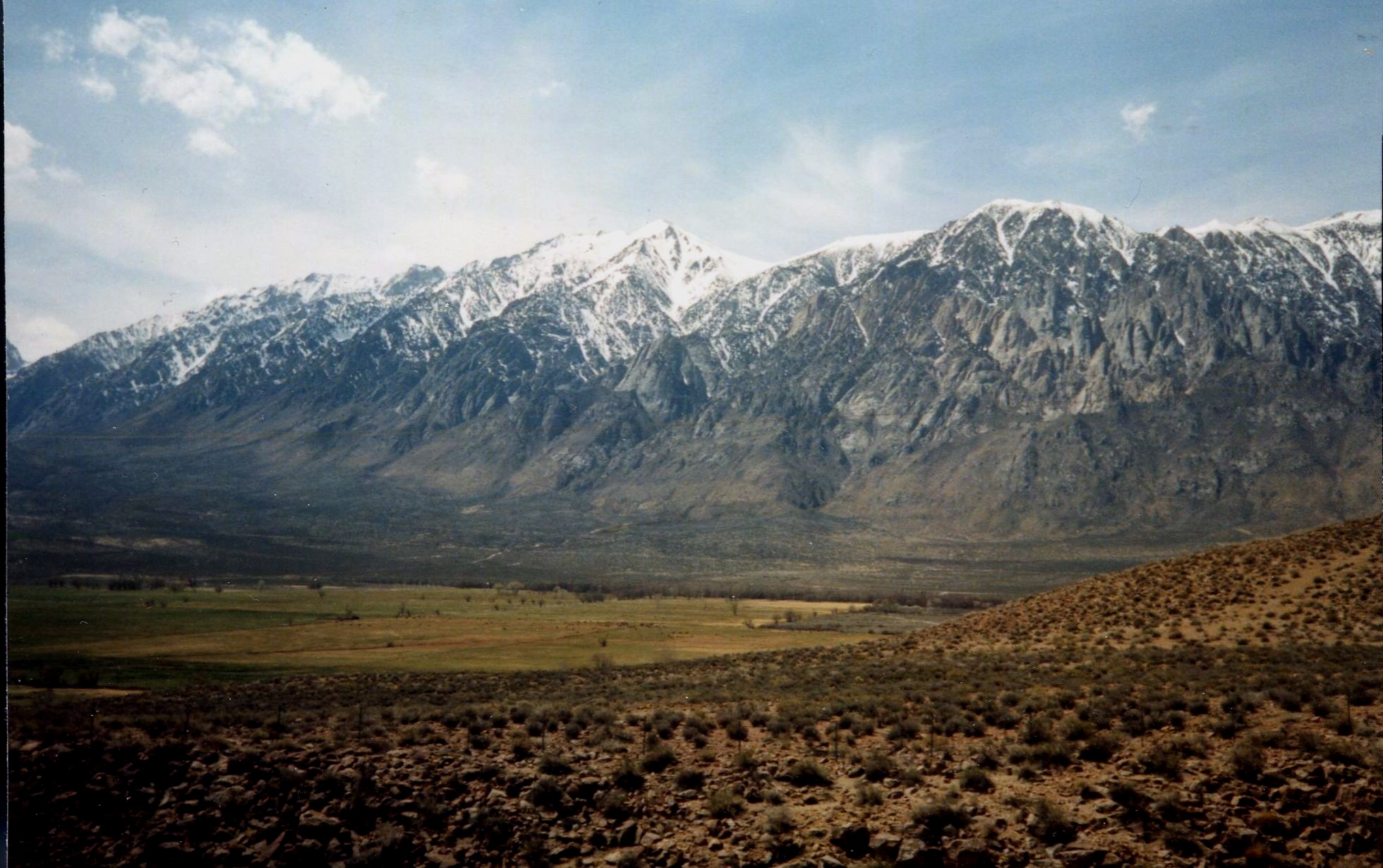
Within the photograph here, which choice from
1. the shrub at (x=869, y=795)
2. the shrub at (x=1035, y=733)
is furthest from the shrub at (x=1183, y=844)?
the shrub at (x=869, y=795)

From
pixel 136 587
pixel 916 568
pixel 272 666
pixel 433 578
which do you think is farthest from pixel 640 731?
pixel 916 568

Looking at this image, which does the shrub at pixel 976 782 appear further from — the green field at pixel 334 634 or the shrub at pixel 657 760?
the green field at pixel 334 634

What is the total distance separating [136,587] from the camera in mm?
74375

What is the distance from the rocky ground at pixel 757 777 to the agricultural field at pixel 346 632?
43.0 ft

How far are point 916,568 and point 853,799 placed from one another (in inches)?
6496

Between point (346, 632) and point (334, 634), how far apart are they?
2.16 meters

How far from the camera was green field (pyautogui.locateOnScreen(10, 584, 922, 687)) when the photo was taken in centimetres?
3525

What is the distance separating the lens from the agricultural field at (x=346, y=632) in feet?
116

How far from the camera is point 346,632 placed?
63.1m

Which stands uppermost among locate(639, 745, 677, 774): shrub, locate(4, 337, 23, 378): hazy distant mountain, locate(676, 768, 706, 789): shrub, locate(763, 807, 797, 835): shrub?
locate(4, 337, 23, 378): hazy distant mountain

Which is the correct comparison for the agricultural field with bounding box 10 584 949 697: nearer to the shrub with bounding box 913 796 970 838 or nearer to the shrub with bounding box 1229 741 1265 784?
the shrub with bounding box 913 796 970 838

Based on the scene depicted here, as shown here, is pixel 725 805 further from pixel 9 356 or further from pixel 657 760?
pixel 9 356

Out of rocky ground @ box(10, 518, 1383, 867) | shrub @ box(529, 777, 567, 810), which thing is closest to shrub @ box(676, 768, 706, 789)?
rocky ground @ box(10, 518, 1383, 867)

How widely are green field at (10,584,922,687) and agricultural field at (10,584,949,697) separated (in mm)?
160
